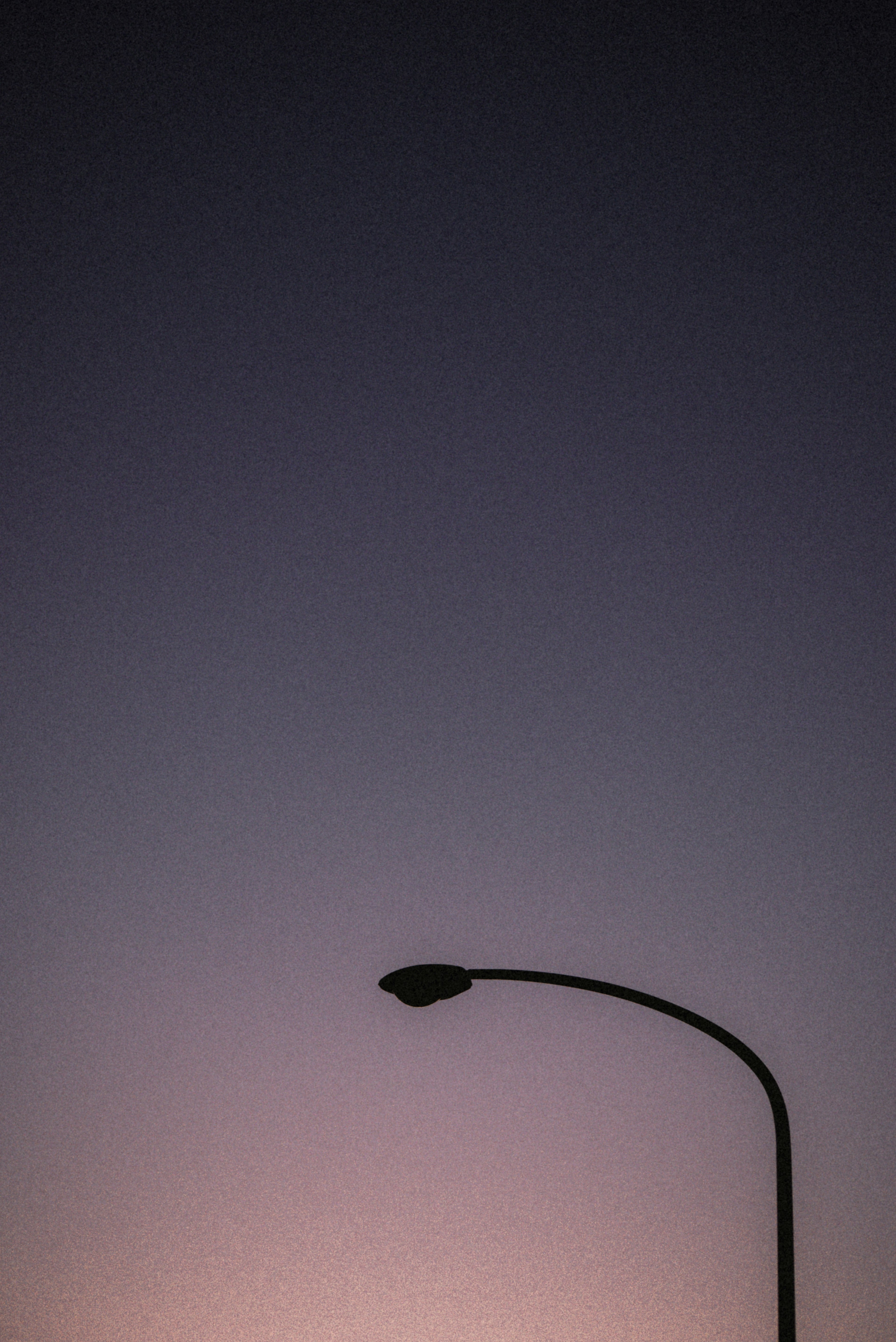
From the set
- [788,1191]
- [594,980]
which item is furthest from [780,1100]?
[594,980]

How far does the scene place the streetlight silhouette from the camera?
4.91 meters

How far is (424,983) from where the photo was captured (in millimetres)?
5914

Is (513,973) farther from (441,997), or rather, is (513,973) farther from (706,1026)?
(706,1026)

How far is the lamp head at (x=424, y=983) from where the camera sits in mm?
5910

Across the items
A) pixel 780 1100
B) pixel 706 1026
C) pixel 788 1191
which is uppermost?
pixel 706 1026

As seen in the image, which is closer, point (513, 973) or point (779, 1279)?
point (779, 1279)

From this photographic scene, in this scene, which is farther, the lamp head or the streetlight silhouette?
the lamp head

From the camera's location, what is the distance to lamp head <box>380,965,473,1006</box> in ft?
19.4

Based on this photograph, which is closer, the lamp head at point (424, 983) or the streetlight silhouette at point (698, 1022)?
the streetlight silhouette at point (698, 1022)

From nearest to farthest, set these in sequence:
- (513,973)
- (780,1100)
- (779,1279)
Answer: (779,1279) < (780,1100) < (513,973)

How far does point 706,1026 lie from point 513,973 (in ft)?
4.42

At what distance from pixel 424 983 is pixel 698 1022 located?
1.78 metres

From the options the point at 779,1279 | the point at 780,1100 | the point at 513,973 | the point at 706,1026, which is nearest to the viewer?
the point at 779,1279

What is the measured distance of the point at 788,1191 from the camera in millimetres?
5070
